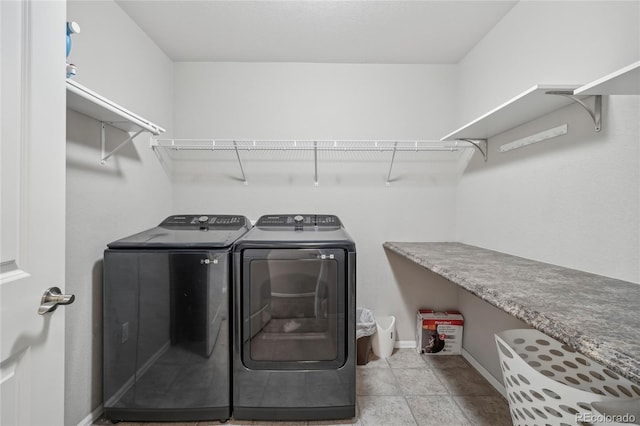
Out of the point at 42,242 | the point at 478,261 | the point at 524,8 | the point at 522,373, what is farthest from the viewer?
the point at 524,8

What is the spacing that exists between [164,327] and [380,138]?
7.10 ft

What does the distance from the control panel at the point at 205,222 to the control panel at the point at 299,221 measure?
172mm

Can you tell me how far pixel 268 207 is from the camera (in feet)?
8.13

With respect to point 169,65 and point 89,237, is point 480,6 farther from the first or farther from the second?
point 89,237

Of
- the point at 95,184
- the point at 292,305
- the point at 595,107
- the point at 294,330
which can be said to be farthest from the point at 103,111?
the point at 595,107

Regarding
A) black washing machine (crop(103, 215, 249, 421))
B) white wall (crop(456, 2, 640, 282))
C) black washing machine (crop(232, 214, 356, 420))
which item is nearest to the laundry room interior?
white wall (crop(456, 2, 640, 282))

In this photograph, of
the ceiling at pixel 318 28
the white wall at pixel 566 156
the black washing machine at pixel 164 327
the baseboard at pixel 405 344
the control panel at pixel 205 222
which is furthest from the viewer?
the baseboard at pixel 405 344

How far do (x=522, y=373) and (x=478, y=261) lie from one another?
2.14ft

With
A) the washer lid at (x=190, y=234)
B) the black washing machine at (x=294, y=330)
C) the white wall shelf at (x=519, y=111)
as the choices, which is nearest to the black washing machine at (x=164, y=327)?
the washer lid at (x=190, y=234)

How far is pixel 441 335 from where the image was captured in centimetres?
235

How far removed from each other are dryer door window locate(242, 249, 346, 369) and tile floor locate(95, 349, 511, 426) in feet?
1.34

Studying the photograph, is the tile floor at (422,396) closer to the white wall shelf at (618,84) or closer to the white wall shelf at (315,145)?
the white wall shelf at (315,145)

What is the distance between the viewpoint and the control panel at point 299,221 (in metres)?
2.21

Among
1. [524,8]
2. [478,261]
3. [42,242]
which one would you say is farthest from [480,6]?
[42,242]
